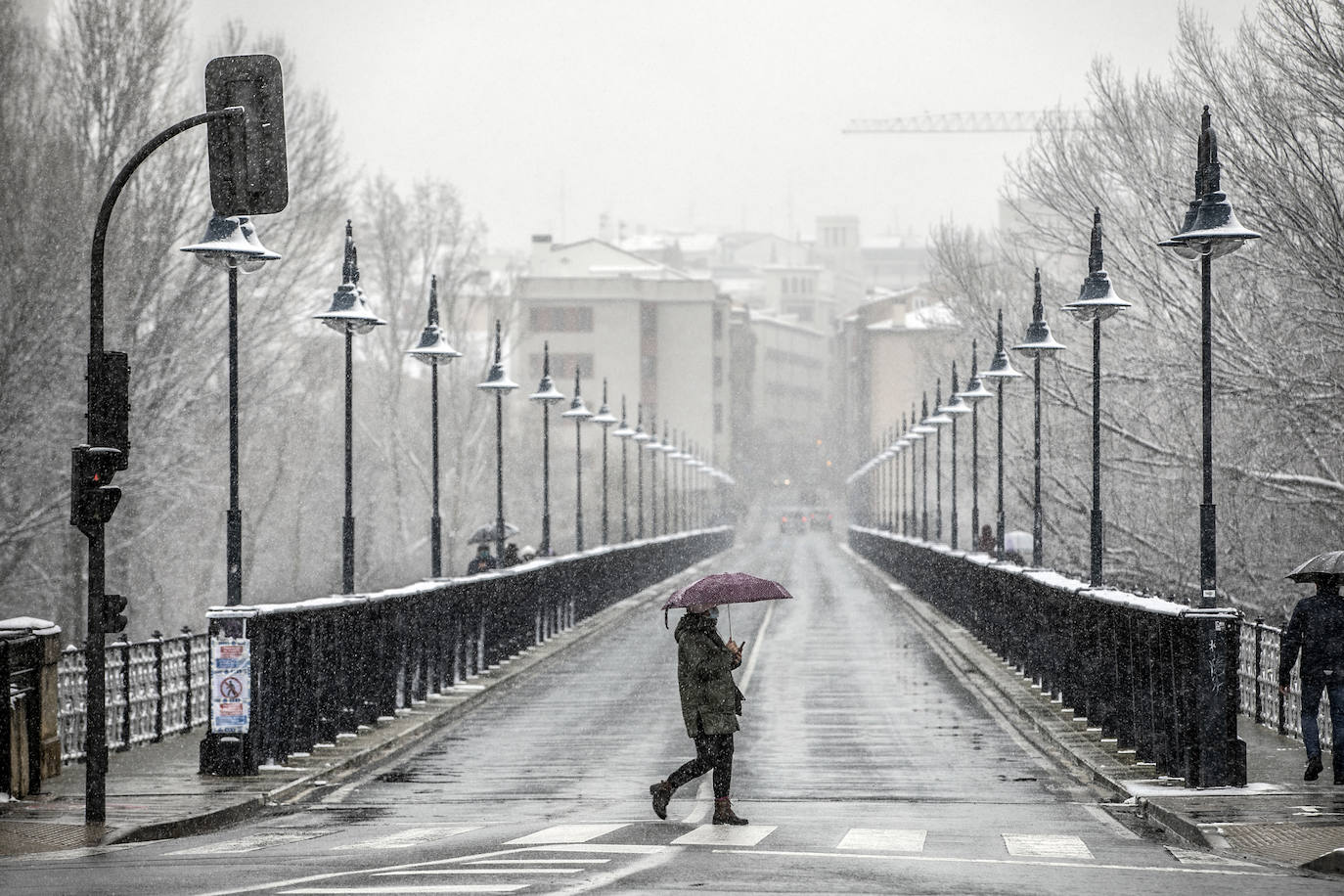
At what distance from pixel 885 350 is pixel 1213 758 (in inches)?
5558

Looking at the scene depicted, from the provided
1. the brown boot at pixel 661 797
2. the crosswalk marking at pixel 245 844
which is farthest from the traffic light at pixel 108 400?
the brown boot at pixel 661 797

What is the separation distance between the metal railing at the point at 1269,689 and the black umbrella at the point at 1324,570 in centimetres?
379

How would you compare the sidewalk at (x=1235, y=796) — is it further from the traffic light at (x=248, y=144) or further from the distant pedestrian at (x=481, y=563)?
the distant pedestrian at (x=481, y=563)

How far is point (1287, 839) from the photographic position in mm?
13617

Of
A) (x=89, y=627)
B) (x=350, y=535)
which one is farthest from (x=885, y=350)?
(x=89, y=627)

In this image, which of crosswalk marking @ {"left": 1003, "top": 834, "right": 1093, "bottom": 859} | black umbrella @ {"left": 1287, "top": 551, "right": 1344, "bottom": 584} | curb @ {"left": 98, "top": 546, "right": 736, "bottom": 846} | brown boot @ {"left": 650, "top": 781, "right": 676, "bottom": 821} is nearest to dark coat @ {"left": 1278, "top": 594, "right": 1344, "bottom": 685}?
black umbrella @ {"left": 1287, "top": 551, "right": 1344, "bottom": 584}

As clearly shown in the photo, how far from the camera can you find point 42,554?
4444 centimetres

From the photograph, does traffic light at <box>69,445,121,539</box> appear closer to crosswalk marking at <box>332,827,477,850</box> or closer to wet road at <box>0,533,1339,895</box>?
wet road at <box>0,533,1339,895</box>

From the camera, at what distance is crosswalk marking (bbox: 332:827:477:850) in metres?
13.9

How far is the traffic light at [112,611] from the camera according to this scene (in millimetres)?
15812

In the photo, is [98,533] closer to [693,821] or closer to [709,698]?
[709,698]

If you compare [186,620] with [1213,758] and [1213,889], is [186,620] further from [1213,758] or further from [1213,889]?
[1213,889]

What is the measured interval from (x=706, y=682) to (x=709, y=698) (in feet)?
0.39

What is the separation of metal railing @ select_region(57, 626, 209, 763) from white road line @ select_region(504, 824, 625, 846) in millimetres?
6036
